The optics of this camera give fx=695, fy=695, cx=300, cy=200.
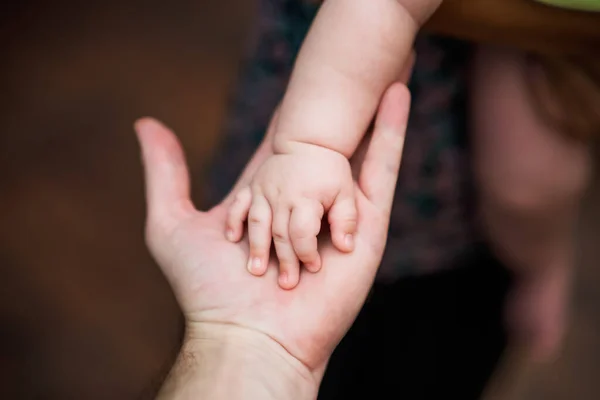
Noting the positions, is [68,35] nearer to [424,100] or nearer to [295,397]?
[424,100]

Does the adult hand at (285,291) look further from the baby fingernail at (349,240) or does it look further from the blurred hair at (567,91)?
the blurred hair at (567,91)

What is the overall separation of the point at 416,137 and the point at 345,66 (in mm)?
153

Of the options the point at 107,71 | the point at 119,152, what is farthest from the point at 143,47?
the point at 119,152

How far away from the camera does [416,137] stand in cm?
65

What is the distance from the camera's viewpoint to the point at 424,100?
2.04ft

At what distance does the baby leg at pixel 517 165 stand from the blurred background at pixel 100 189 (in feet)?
1.72

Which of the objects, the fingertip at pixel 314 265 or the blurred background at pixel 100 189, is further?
the blurred background at pixel 100 189

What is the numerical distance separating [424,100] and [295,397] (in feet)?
0.93

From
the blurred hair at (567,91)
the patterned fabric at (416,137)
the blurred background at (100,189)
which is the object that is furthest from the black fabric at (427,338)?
the blurred background at (100,189)

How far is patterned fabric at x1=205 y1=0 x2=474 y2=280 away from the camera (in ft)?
1.99

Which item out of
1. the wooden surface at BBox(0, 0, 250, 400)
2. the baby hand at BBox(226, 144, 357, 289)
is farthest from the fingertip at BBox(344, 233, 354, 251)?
the wooden surface at BBox(0, 0, 250, 400)

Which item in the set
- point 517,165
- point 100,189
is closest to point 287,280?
point 517,165

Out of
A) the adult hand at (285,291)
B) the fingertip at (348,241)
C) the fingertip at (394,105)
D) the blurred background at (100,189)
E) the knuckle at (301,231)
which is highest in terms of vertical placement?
the fingertip at (394,105)

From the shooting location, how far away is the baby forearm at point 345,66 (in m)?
0.51
